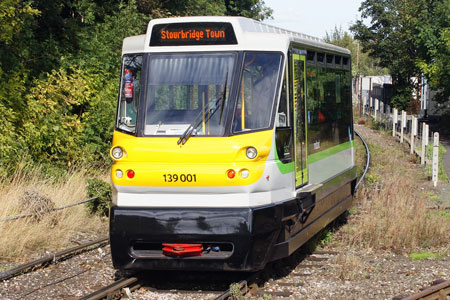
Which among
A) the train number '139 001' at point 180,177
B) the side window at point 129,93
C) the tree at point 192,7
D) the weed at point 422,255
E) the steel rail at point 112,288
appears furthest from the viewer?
the tree at point 192,7

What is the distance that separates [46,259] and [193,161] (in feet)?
9.32

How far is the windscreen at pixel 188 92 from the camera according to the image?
7848 mm

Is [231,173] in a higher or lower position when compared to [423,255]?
higher

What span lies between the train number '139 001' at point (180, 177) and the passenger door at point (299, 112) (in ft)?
5.11

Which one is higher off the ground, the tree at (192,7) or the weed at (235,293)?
the tree at (192,7)

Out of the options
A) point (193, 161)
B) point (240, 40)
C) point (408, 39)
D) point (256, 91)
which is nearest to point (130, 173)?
point (193, 161)

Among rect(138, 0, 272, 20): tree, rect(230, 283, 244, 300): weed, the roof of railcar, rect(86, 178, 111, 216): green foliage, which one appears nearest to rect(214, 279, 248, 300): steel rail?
rect(230, 283, 244, 300): weed

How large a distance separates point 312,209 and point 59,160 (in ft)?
27.8

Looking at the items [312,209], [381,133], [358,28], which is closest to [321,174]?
[312,209]

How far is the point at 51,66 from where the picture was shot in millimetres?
16781

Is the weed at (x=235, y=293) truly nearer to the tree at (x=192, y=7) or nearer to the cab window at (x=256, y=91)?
the cab window at (x=256, y=91)

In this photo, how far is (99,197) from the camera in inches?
486

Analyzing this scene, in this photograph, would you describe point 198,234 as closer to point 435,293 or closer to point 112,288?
point 112,288

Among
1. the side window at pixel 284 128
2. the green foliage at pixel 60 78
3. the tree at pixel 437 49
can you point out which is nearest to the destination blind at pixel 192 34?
the side window at pixel 284 128
